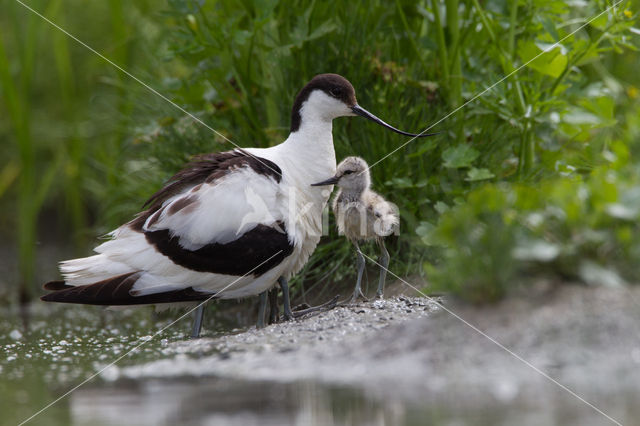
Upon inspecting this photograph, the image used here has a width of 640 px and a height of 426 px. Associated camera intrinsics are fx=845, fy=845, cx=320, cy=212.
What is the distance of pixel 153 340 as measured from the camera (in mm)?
4691

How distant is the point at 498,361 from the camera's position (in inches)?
115

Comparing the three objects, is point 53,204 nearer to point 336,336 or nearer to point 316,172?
point 316,172

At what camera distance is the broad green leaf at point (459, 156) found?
463cm

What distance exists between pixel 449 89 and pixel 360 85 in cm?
55

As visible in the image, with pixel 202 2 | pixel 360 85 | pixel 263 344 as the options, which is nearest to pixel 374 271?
pixel 360 85

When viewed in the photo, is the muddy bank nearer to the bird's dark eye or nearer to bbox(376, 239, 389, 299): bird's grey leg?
bbox(376, 239, 389, 299): bird's grey leg

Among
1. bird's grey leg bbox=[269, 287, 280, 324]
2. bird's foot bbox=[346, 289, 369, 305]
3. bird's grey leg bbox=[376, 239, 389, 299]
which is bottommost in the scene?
bird's grey leg bbox=[269, 287, 280, 324]

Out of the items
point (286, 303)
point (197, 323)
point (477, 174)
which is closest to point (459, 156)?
point (477, 174)

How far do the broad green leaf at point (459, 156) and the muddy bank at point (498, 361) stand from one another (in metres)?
1.47

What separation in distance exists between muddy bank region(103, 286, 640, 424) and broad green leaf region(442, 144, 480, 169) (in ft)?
4.81

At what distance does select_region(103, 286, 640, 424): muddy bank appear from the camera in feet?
8.66

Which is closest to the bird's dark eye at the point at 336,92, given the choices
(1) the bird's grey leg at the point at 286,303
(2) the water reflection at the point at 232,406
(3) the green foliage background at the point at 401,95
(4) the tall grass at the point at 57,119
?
(3) the green foliage background at the point at 401,95

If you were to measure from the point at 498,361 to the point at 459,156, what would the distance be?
1.97 meters

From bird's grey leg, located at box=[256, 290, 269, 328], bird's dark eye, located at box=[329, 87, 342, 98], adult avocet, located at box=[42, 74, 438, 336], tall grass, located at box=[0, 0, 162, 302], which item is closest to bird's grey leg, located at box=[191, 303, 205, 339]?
adult avocet, located at box=[42, 74, 438, 336]
